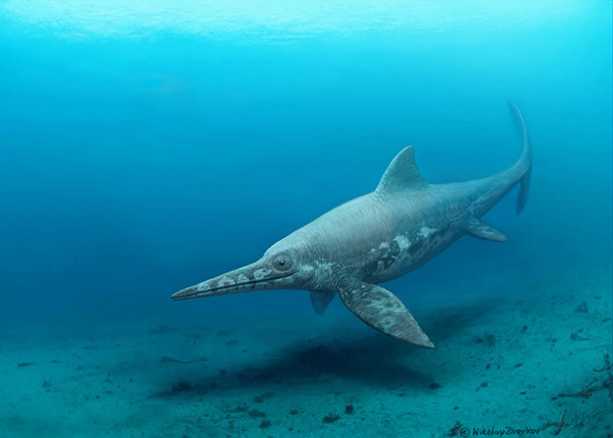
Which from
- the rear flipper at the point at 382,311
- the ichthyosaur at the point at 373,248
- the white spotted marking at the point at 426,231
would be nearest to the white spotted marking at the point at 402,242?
the ichthyosaur at the point at 373,248

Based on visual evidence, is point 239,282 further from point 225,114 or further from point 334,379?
point 225,114

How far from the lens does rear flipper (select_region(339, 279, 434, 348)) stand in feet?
20.4

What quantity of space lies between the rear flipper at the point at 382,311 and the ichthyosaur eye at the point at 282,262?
3.06ft

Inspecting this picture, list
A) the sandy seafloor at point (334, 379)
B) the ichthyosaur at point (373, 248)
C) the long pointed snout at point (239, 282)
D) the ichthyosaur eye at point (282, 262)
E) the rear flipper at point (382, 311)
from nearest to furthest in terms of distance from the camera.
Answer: the sandy seafloor at point (334, 379), the long pointed snout at point (239, 282), the rear flipper at point (382, 311), the ichthyosaur at point (373, 248), the ichthyosaur eye at point (282, 262)

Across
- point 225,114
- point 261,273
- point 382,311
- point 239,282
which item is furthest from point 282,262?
point 225,114

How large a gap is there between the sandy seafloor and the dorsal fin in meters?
2.64

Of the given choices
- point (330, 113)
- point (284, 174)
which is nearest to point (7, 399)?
point (284, 174)

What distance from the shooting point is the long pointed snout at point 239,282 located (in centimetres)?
600

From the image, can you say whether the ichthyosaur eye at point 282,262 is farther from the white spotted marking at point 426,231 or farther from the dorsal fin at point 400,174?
the white spotted marking at point 426,231

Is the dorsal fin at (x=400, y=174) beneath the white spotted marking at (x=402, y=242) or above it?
above

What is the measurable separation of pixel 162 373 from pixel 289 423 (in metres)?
3.17

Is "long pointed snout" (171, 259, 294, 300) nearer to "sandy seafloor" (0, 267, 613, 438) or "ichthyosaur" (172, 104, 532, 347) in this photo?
"ichthyosaur" (172, 104, 532, 347)

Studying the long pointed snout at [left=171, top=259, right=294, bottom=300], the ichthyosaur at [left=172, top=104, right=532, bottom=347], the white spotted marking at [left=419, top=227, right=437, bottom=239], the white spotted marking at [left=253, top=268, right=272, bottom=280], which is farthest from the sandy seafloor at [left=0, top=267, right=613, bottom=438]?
the white spotted marking at [left=419, top=227, right=437, bottom=239]

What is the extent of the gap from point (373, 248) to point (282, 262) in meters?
1.60
